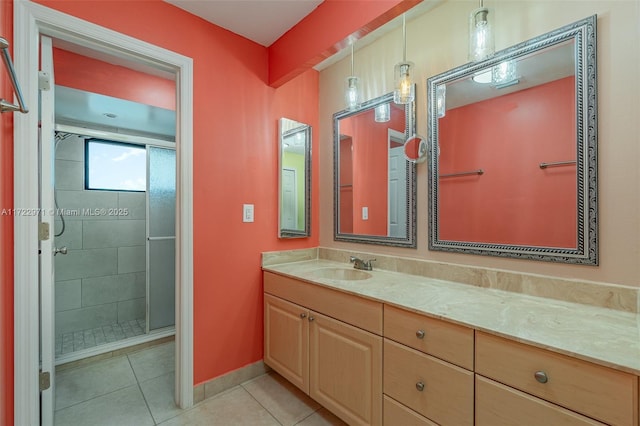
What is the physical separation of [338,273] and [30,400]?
169 centimetres

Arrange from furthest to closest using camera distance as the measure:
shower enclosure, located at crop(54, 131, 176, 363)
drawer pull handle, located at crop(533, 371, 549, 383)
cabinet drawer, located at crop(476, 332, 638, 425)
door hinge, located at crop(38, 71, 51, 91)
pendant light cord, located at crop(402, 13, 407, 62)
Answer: shower enclosure, located at crop(54, 131, 176, 363) → pendant light cord, located at crop(402, 13, 407, 62) → door hinge, located at crop(38, 71, 51, 91) → drawer pull handle, located at crop(533, 371, 549, 383) → cabinet drawer, located at crop(476, 332, 638, 425)

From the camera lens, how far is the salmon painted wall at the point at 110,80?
1994 mm

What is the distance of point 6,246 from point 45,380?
2.30 ft

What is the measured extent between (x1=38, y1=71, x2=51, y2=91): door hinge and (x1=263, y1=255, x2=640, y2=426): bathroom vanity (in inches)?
62.6

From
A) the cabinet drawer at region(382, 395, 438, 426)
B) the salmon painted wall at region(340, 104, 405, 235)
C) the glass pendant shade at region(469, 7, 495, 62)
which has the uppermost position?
the glass pendant shade at region(469, 7, 495, 62)

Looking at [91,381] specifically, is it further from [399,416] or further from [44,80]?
[399,416]

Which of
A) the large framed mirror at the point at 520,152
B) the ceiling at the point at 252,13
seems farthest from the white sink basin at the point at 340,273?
the ceiling at the point at 252,13

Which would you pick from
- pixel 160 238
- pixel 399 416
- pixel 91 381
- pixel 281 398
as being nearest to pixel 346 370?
pixel 399 416

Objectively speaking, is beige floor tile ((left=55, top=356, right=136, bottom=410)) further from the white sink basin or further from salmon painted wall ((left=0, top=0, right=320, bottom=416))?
the white sink basin

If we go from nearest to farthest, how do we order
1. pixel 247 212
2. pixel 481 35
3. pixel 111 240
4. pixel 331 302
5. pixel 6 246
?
pixel 6 246 < pixel 481 35 < pixel 331 302 < pixel 247 212 < pixel 111 240

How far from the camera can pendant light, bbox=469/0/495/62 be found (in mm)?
1303

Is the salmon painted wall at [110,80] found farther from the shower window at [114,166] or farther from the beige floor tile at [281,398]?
the beige floor tile at [281,398]

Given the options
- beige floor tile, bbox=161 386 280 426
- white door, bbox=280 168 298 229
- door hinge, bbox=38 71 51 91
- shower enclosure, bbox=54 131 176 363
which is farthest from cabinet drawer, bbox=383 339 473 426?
shower enclosure, bbox=54 131 176 363

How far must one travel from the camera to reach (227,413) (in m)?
1.66
